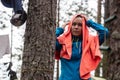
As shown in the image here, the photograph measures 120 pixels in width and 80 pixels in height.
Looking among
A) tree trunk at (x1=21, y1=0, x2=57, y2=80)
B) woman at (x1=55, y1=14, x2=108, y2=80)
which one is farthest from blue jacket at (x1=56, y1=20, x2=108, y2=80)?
tree trunk at (x1=21, y1=0, x2=57, y2=80)

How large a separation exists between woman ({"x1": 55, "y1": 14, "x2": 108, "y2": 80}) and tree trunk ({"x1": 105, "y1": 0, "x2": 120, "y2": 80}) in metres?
0.56

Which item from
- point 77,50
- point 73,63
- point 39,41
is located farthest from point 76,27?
point 39,41

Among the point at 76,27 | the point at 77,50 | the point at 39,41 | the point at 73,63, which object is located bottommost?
the point at 73,63

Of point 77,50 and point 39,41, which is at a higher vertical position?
point 39,41

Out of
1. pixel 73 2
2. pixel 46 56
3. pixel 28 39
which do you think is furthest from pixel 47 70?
pixel 73 2

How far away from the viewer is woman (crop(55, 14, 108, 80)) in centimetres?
370

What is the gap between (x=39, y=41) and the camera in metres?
3.16

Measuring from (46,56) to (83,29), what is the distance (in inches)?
31.2

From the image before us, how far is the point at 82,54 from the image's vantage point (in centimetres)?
369

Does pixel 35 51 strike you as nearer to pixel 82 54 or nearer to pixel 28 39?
pixel 28 39

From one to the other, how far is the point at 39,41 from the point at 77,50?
0.71 meters

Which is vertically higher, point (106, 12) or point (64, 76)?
point (106, 12)

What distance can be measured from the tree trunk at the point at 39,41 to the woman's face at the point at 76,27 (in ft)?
1.92

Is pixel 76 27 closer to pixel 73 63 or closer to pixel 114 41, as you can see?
pixel 73 63
